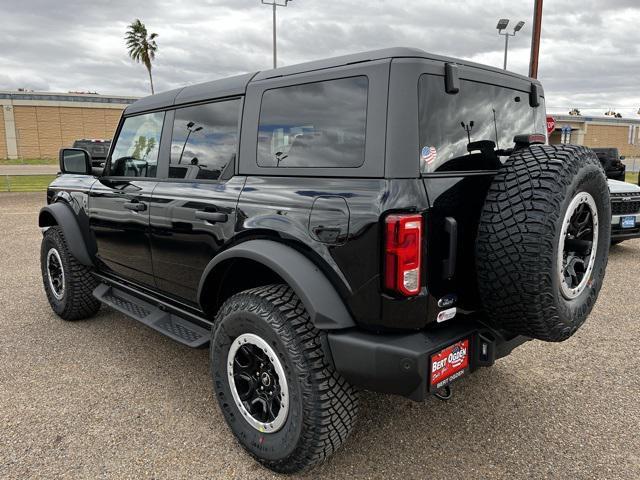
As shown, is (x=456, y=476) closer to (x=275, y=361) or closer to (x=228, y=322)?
(x=275, y=361)

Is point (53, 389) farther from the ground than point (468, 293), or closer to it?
closer to it

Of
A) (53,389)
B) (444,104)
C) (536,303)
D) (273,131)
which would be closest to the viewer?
(536,303)

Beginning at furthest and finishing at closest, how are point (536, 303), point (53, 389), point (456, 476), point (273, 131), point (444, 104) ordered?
point (53, 389), point (273, 131), point (456, 476), point (444, 104), point (536, 303)

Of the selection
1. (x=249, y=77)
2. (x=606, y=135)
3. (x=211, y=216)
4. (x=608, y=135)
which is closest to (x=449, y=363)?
(x=211, y=216)

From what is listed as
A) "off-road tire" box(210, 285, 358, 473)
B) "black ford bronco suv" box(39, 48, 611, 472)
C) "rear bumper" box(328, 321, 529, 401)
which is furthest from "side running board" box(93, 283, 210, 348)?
"rear bumper" box(328, 321, 529, 401)

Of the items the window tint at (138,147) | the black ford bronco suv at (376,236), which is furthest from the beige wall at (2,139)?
the black ford bronco suv at (376,236)

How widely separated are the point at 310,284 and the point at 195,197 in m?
1.07

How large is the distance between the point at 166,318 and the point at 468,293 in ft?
6.68

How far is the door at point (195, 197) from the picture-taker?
8.89 feet

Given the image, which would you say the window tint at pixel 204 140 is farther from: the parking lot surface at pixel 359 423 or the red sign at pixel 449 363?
the red sign at pixel 449 363

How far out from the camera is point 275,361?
89.8 inches

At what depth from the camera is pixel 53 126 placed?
170 ft

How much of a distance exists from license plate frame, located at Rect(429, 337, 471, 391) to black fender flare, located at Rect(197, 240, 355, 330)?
1.26 ft

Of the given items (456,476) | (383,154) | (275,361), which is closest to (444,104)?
(383,154)
